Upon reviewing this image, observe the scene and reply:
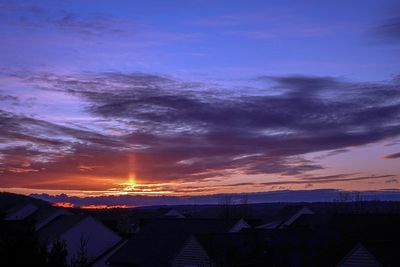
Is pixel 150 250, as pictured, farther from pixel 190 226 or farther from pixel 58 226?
pixel 58 226

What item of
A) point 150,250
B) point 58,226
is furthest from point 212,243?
point 58,226

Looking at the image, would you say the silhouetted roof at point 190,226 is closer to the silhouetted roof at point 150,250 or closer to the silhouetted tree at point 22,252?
the silhouetted roof at point 150,250

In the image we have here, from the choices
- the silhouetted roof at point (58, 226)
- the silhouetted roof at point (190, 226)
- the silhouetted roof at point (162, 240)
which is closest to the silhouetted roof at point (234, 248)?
the silhouetted roof at point (162, 240)

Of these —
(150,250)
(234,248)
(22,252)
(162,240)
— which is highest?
(22,252)

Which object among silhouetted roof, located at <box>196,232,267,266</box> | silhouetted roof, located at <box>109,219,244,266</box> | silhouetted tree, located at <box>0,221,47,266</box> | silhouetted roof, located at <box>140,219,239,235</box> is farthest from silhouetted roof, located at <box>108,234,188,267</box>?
silhouetted tree, located at <box>0,221,47,266</box>

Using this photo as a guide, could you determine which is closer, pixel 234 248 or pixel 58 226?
pixel 234 248

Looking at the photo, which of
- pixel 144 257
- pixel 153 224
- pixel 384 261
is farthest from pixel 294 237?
pixel 153 224

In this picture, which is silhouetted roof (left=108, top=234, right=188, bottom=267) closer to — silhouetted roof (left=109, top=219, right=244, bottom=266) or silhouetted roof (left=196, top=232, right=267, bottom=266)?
silhouetted roof (left=109, top=219, right=244, bottom=266)

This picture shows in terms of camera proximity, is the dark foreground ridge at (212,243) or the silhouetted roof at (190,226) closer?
the dark foreground ridge at (212,243)

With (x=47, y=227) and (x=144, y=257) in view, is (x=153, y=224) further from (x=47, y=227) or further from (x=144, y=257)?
(x=47, y=227)
